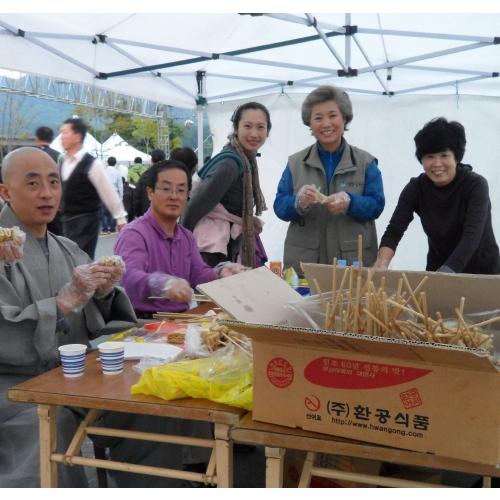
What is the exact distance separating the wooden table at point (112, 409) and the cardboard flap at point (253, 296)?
0.25m

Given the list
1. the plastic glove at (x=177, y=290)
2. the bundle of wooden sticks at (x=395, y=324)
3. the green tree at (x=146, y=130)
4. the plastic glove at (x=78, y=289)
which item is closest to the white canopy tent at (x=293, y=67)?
the plastic glove at (x=177, y=290)

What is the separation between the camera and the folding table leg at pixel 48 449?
1.57m

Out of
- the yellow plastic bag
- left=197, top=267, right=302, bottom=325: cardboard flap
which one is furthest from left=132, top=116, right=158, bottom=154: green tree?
the yellow plastic bag

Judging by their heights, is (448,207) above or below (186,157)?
below

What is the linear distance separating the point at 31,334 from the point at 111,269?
339 millimetres

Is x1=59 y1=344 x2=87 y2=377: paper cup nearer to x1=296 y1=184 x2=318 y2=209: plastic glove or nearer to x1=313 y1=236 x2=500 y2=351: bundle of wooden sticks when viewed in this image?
x1=313 y1=236 x2=500 y2=351: bundle of wooden sticks

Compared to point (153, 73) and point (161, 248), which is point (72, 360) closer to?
point (161, 248)

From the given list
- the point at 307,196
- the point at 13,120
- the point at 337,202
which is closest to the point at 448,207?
the point at 337,202

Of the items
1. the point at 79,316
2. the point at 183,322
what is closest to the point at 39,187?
the point at 79,316

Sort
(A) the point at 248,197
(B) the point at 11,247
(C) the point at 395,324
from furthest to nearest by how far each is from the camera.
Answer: (A) the point at 248,197 → (B) the point at 11,247 → (C) the point at 395,324

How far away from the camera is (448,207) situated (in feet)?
9.45

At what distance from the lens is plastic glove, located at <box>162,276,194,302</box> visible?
2.21 metres

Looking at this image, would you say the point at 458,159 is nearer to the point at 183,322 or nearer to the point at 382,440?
the point at 183,322

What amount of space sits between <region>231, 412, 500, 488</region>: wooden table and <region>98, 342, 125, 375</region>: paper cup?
473 millimetres
